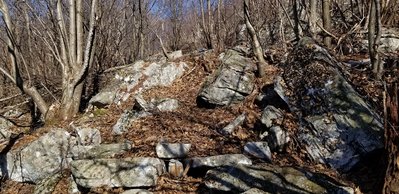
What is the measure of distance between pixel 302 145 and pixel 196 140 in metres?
1.68

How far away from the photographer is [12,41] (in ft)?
25.3

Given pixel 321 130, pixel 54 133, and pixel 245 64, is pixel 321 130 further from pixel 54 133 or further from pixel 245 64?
pixel 54 133

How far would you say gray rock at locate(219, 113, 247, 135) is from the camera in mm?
6247

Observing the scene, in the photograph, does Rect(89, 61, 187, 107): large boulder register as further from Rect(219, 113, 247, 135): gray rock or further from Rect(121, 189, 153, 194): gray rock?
Rect(121, 189, 153, 194): gray rock

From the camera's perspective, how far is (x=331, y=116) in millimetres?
5371

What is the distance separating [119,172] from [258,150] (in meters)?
1.99

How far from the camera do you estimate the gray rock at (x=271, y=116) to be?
19.3 ft

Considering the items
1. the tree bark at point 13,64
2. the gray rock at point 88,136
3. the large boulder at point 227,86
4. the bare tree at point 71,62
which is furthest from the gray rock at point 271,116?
the tree bark at point 13,64

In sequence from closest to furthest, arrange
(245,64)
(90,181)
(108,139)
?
(90,181) < (108,139) < (245,64)

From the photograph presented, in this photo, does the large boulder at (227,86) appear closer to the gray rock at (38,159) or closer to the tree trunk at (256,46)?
the tree trunk at (256,46)

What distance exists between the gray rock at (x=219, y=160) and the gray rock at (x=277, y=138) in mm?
609

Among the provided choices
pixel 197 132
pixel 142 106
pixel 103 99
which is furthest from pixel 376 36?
pixel 103 99

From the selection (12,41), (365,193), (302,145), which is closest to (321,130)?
(302,145)

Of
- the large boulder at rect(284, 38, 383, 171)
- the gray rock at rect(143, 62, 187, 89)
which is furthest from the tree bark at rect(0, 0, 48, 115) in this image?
the large boulder at rect(284, 38, 383, 171)
